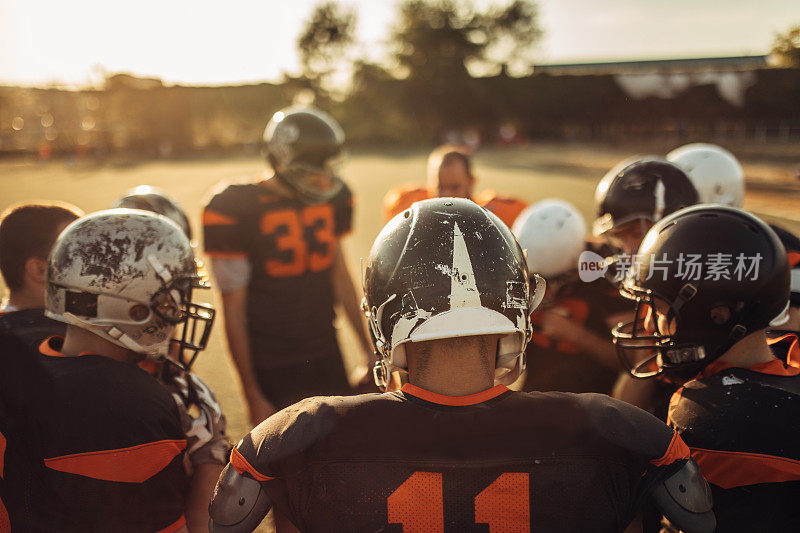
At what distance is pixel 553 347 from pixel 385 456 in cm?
221

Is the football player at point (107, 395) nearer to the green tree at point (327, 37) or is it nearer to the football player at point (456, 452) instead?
the football player at point (456, 452)

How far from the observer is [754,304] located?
2.10m

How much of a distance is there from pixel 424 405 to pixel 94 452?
1.07 m

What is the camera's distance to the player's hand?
358cm

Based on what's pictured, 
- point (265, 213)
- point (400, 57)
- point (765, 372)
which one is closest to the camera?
point (765, 372)

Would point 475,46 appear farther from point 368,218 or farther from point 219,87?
point 368,218

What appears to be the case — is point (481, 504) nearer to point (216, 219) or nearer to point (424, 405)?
point (424, 405)

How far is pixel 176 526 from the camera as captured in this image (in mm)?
1944

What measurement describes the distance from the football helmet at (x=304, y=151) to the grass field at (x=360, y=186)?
7.18 feet

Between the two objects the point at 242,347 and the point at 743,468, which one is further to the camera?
the point at 242,347

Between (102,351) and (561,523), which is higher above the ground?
(102,351)

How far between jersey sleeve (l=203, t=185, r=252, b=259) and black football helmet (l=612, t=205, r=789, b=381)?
2400 millimetres

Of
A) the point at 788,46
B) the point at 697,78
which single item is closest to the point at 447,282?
the point at 788,46

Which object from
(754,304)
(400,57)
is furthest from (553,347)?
(400,57)
